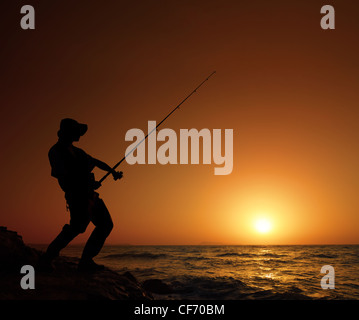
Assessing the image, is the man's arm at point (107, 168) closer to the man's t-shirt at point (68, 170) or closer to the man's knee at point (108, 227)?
the man's t-shirt at point (68, 170)

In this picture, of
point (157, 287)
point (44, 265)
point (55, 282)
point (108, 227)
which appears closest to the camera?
point (55, 282)

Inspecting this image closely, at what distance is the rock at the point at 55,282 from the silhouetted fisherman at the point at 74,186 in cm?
34

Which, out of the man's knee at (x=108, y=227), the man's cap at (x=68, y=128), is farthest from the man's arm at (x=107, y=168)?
the man's knee at (x=108, y=227)

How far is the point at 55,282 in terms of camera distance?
4125 mm

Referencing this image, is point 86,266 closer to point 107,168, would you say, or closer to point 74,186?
point 74,186

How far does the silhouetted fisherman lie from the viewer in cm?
431

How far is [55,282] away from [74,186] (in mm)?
1271

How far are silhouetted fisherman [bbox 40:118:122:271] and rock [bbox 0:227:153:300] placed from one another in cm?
34

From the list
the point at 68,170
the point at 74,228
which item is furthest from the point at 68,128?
the point at 74,228

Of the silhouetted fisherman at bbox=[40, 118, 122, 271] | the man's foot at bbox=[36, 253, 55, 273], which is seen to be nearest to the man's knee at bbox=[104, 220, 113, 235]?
the silhouetted fisherman at bbox=[40, 118, 122, 271]

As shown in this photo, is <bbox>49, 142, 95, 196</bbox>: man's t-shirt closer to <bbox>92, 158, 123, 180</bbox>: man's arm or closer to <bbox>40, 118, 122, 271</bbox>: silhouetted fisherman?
<bbox>40, 118, 122, 271</bbox>: silhouetted fisherman

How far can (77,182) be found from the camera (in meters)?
4.40
